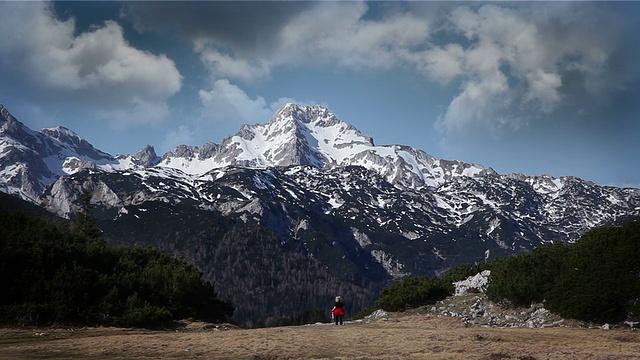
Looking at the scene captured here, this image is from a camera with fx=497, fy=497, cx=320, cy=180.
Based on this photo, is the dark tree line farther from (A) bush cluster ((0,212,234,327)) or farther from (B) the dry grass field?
(A) bush cluster ((0,212,234,327))

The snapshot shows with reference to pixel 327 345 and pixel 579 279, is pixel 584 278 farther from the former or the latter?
pixel 327 345

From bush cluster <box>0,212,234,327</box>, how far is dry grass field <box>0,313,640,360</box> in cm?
292

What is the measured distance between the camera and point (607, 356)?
19594mm

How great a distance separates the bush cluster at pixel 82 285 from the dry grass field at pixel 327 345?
2.92 m

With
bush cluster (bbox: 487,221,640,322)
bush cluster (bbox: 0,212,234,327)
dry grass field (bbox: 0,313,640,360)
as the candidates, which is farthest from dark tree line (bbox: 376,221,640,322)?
bush cluster (bbox: 0,212,234,327)

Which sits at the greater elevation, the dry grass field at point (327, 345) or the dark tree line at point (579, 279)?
the dark tree line at point (579, 279)

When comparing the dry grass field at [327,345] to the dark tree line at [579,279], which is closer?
the dry grass field at [327,345]

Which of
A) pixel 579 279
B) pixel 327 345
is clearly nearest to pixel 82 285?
pixel 327 345

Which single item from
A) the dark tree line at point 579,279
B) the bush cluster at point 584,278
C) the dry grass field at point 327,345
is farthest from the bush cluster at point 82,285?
the bush cluster at point 584,278

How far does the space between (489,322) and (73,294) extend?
29.9m

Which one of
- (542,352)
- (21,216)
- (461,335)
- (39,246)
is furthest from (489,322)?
(21,216)

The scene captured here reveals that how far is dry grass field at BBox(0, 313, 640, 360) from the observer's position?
2041cm

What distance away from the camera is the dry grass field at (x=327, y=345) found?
66.9ft

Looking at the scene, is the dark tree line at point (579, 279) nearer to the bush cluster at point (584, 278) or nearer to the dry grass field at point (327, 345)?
the bush cluster at point (584, 278)
